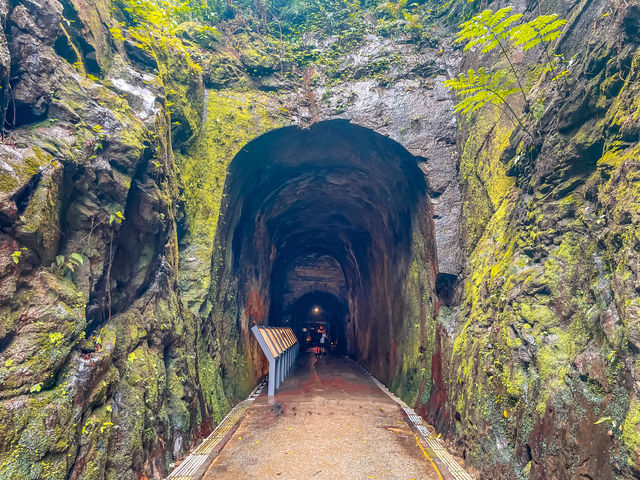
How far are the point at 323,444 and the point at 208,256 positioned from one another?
399cm

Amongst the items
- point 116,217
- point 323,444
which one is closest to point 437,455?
point 323,444

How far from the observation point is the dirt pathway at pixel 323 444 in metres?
4.38

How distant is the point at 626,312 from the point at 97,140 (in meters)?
5.90

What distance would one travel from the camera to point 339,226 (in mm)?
16000

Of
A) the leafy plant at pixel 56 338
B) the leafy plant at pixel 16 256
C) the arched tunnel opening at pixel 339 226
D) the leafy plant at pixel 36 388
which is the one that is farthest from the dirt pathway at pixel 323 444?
the leafy plant at pixel 16 256

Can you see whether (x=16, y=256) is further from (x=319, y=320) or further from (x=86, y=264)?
(x=319, y=320)

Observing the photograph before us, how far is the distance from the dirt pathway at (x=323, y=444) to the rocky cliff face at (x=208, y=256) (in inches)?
27.7

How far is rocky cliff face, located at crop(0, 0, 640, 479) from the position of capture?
3.14m

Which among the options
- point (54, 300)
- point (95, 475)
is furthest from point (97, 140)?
point (95, 475)

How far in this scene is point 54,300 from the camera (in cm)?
354

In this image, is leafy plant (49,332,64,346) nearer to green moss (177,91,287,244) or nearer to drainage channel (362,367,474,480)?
green moss (177,91,287,244)

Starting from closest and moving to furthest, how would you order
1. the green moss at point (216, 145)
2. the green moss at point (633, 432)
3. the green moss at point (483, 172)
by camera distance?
the green moss at point (633, 432), the green moss at point (483, 172), the green moss at point (216, 145)

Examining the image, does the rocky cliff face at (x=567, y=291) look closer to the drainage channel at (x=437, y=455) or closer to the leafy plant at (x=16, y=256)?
the drainage channel at (x=437, y=455)

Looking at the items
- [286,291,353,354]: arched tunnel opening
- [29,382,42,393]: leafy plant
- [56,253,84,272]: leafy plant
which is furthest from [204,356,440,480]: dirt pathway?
[286,291,353,354]: arched tunnel opening
